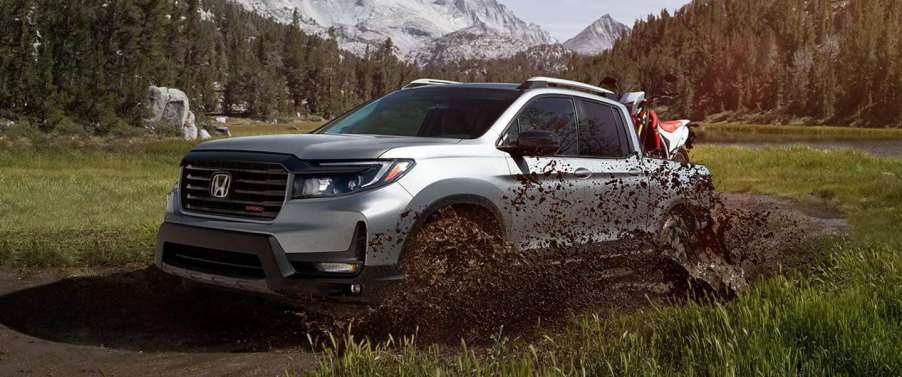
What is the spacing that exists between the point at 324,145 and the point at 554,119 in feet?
7.04

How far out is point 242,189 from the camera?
5.71m

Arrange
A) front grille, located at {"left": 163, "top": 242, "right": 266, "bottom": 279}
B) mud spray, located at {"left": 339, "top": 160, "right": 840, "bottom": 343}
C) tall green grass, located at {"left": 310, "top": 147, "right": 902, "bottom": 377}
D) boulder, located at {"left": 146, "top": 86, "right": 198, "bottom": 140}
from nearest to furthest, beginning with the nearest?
tall green grass, located at {"left": 310, "top": 147, "right": 902, "bottom": 377} < front grille, located at {"left": 163, "top": 242, "right": 266, "bottom": 279} < mud spray, located at {"left": 339, "top": 160, "right": 840, "bottom": 343} < boulder, located at {"left": 146, "top": 86, "right": 198, "bottom": 140}

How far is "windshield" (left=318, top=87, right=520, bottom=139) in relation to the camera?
6.67 meters

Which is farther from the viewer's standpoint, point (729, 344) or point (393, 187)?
point (393, 187)

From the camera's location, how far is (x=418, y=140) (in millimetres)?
6047

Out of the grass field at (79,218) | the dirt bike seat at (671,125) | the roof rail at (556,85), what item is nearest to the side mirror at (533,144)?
the roof rail at (556,85)

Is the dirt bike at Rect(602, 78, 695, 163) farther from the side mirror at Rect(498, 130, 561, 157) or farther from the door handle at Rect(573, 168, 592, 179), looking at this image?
the side mirror at Rect(498, 130, 561, 157)

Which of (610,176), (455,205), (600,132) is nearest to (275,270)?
(455,205)

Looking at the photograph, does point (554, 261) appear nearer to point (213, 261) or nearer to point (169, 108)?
point (213, 261)

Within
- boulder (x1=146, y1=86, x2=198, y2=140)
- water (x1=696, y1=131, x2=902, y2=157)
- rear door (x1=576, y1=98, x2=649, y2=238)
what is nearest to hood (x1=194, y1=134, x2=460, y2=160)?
rear door (x1=576, y1=98, x2=649, y2=238)

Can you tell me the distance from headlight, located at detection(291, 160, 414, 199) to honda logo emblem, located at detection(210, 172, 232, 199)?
58cm

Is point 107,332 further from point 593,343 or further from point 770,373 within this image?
point 770,373

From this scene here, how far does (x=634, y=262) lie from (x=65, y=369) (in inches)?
178

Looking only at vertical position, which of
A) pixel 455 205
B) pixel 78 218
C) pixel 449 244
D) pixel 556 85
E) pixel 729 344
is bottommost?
pixel 78 218
